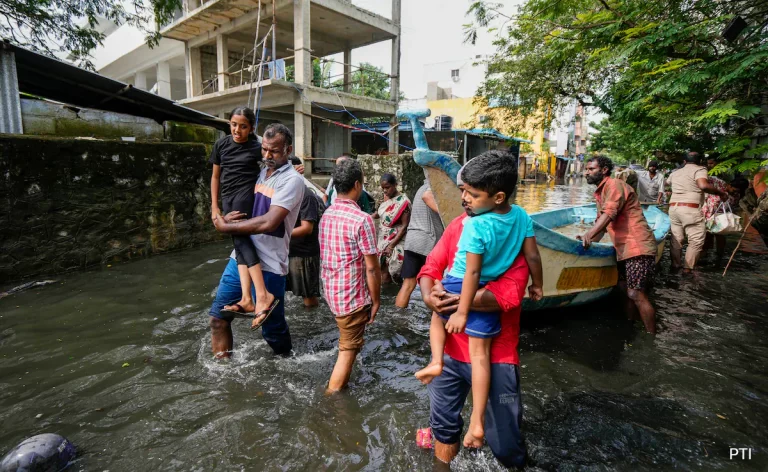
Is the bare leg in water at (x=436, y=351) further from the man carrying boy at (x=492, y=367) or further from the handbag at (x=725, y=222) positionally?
the handbag at (x=725, y=222)

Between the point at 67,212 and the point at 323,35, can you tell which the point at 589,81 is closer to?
the point at 323,35

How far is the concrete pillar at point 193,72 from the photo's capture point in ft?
54.4

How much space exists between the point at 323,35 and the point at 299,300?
13297 mm

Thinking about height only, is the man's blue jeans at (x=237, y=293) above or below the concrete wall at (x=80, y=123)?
below

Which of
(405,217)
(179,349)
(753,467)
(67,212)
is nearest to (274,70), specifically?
(67,212)

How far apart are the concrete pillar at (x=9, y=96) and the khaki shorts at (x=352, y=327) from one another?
5.66 metres

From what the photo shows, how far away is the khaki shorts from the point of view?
2840 millimetres

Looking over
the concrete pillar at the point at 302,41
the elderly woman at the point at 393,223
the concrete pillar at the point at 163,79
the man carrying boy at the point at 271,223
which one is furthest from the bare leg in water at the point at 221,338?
the concrete pillar at the point at 163,79

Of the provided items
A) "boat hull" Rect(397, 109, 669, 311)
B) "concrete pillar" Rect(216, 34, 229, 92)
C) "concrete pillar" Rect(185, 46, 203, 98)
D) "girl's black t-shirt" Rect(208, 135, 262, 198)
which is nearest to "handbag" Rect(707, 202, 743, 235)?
"boat hull" Rect(397, 109, 669, 311)

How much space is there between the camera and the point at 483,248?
182 cm

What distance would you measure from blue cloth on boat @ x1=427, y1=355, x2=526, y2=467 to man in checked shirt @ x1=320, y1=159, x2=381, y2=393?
896 mm

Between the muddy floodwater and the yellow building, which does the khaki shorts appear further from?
the yellow building

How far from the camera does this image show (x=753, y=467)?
7.79ft

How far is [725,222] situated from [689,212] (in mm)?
727
